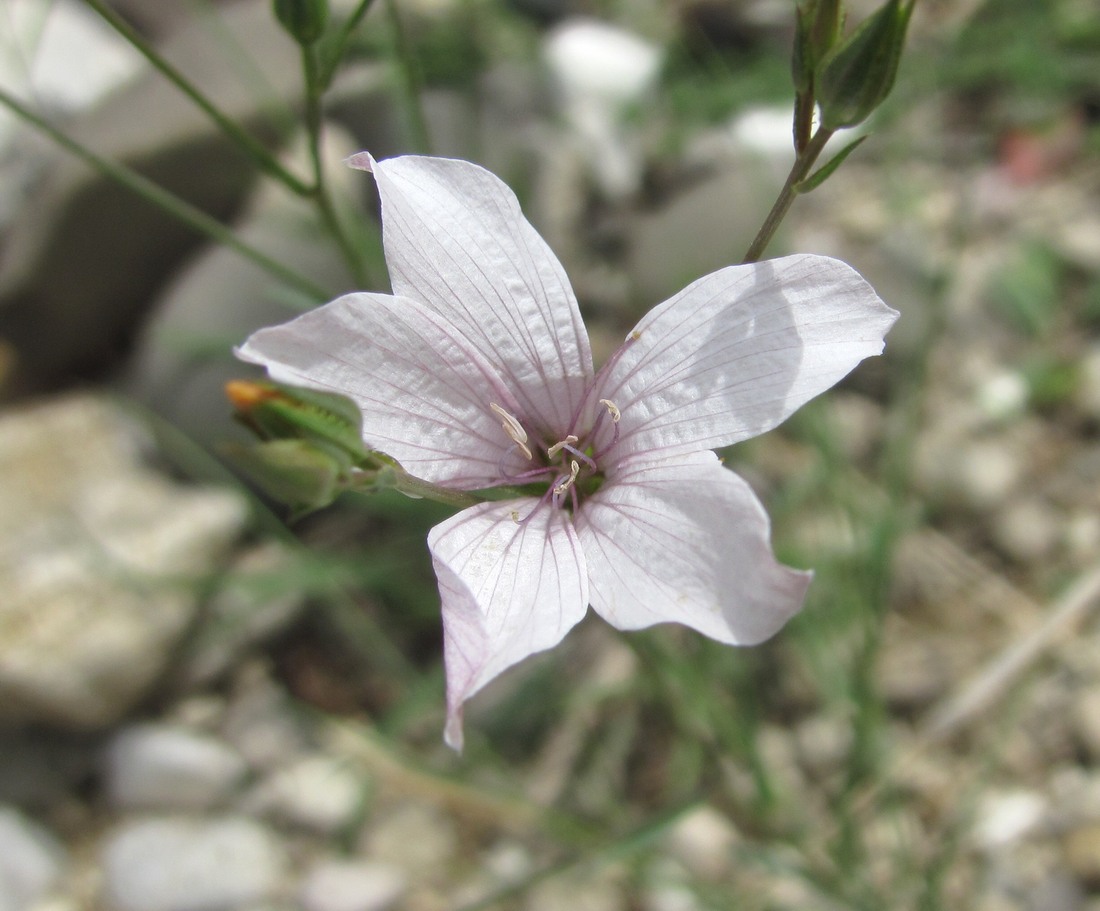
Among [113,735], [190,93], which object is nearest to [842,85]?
[190,93]

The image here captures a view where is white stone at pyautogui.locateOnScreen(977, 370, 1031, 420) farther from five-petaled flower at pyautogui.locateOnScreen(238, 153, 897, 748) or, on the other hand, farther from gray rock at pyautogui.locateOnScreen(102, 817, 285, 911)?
gray rock at pyautogui.locateOnScreen(102, 817, 285, 911)

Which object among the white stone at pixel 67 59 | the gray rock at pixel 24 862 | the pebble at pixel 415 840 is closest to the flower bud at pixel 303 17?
the pebble at pixel 415 840

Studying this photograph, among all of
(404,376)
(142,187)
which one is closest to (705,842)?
(404,376)

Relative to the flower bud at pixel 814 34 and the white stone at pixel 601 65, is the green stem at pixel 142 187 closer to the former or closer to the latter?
the flower bud at pixel 814 34

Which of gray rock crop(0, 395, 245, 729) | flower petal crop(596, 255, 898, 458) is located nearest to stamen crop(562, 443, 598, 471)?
flower petal crop(596, 255, 898, 458)

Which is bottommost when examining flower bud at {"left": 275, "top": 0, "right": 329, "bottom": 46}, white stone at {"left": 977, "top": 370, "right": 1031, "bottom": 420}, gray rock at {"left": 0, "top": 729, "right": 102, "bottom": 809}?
gray rock at {"left": 0, "top": 729, "right": 102, "bottom": 809}

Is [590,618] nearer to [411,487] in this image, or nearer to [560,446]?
[560,446]
